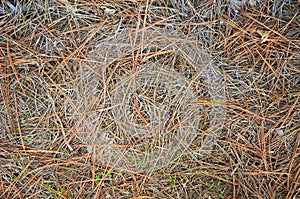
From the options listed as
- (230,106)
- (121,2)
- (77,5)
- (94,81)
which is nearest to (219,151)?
(230,106)

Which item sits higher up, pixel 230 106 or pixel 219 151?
pixel 230 106

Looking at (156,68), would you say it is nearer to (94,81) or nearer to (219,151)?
(94,81)

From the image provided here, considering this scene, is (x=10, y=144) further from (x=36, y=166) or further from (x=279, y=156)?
(x=279, y=156)

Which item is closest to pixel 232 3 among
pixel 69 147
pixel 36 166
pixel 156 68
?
pixel 156 68

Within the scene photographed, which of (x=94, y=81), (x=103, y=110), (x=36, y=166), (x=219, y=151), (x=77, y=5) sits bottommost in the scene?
(x=36, y=166)

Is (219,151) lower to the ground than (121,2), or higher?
lower
